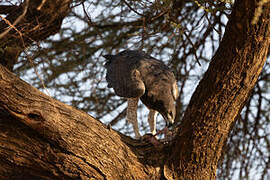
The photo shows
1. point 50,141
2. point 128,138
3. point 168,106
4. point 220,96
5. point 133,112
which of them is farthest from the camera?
point 133,112

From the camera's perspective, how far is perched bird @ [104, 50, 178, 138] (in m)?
2.81

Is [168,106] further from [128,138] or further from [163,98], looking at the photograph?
[128,138]

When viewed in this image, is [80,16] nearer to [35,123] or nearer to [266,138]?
[35,123]

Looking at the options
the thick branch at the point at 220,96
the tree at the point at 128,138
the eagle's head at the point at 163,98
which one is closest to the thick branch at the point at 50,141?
the tree at the point at 128,138

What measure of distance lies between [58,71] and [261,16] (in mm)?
2239

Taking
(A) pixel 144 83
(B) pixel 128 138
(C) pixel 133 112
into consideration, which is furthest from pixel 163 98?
(B) pixel 128 138

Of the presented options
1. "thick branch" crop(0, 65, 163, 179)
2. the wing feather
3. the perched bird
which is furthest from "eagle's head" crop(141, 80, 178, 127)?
"thick branch" crop(0, 65, 163, 179)

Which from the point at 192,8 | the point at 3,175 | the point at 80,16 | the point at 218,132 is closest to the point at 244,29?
the point at 218,132

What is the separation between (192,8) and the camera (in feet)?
14.9

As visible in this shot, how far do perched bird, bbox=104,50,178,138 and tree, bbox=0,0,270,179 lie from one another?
0.99ft

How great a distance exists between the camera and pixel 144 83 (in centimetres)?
285

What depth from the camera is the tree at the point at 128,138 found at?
219 centimetres

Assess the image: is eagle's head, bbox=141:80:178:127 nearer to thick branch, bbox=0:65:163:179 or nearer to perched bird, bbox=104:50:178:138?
perched bird, bbox=104:50:178:138

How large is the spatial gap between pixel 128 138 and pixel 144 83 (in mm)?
468
